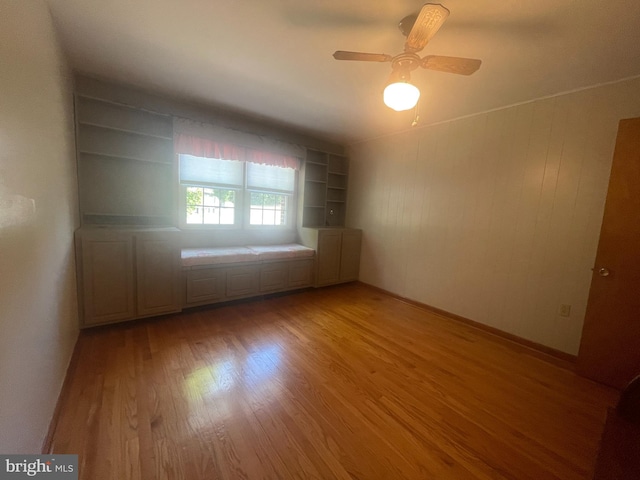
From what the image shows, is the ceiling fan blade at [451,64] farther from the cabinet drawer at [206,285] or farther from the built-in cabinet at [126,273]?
the cabinet drawer at [206,285]

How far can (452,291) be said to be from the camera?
10.1ft

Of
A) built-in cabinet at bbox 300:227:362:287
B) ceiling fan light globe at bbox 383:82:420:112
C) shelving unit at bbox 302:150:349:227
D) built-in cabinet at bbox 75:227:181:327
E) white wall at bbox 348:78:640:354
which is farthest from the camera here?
shelving unit at bbox 302:150:349:227

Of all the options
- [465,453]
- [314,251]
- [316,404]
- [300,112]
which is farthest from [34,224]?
[314,251]

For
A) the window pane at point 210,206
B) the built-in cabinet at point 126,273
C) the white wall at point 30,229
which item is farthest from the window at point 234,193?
the white wall at point 30,229

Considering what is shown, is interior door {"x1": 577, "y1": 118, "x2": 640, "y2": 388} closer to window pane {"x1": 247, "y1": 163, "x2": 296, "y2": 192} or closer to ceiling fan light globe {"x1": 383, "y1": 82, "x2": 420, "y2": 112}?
ceiling fan light globe {"x1": 383, "y1": 82, "x2": 420, "y2": 112}

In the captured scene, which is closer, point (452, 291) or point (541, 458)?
point (541, 458)

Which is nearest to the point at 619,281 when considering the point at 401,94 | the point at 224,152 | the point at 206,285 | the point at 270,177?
the point at 401,94

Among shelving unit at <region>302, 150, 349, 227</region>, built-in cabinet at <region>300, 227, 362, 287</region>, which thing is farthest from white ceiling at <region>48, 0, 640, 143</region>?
built-in cabinet at <region>300, 227, 362, 287</region>

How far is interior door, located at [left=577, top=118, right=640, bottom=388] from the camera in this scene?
1.81 m

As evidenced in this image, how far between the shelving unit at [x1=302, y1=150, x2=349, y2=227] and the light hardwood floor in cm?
226

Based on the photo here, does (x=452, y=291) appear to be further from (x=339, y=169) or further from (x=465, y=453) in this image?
(x=339, y=169)

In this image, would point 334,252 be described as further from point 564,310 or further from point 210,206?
point 564,310

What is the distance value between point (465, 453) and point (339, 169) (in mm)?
3995

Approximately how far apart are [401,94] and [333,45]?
0.68m
